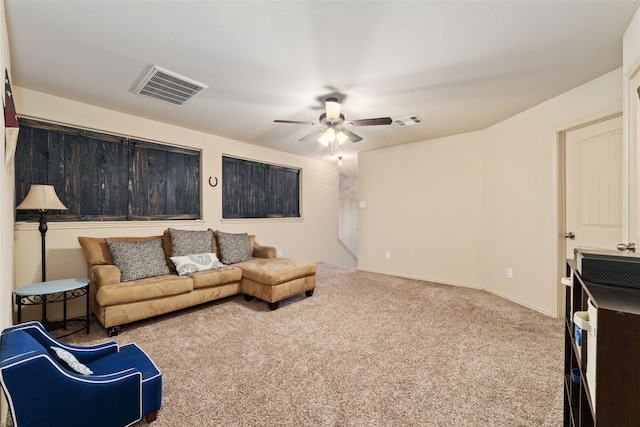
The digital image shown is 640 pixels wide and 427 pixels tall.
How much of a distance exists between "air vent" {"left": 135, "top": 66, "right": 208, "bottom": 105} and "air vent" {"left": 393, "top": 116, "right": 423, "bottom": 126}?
2333 millimetres

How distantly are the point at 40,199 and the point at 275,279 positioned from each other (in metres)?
2.32

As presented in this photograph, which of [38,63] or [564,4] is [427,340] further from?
[38,63]

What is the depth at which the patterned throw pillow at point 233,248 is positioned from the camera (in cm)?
373

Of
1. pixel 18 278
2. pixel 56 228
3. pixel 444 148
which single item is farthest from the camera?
pixel 444 148

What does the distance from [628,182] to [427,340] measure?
6.04ft

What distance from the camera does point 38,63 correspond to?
7.36 ft

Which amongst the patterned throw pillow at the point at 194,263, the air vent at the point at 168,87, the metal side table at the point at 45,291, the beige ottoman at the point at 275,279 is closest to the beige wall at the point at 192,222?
the metal side table at the point at 45,291

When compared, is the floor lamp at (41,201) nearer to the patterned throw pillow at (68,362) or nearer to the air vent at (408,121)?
the patterned throw pillow at (68,362)

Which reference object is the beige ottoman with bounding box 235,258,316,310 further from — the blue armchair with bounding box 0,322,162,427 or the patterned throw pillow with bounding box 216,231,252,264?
the blue armchair with bounding box 0,322,162,427

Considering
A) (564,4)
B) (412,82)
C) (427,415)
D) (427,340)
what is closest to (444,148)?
(412,82)

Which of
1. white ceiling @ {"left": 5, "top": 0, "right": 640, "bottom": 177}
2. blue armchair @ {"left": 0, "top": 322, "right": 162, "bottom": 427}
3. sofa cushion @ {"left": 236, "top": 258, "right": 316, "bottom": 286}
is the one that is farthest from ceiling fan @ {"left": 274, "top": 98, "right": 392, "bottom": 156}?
blue armchair @ {"left": 0, "top": 322, "right": 162, "bottom": 427}

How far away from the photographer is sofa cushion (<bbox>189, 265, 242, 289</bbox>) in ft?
10.0

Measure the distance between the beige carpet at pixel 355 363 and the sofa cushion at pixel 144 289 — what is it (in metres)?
0.31

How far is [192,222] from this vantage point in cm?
400
